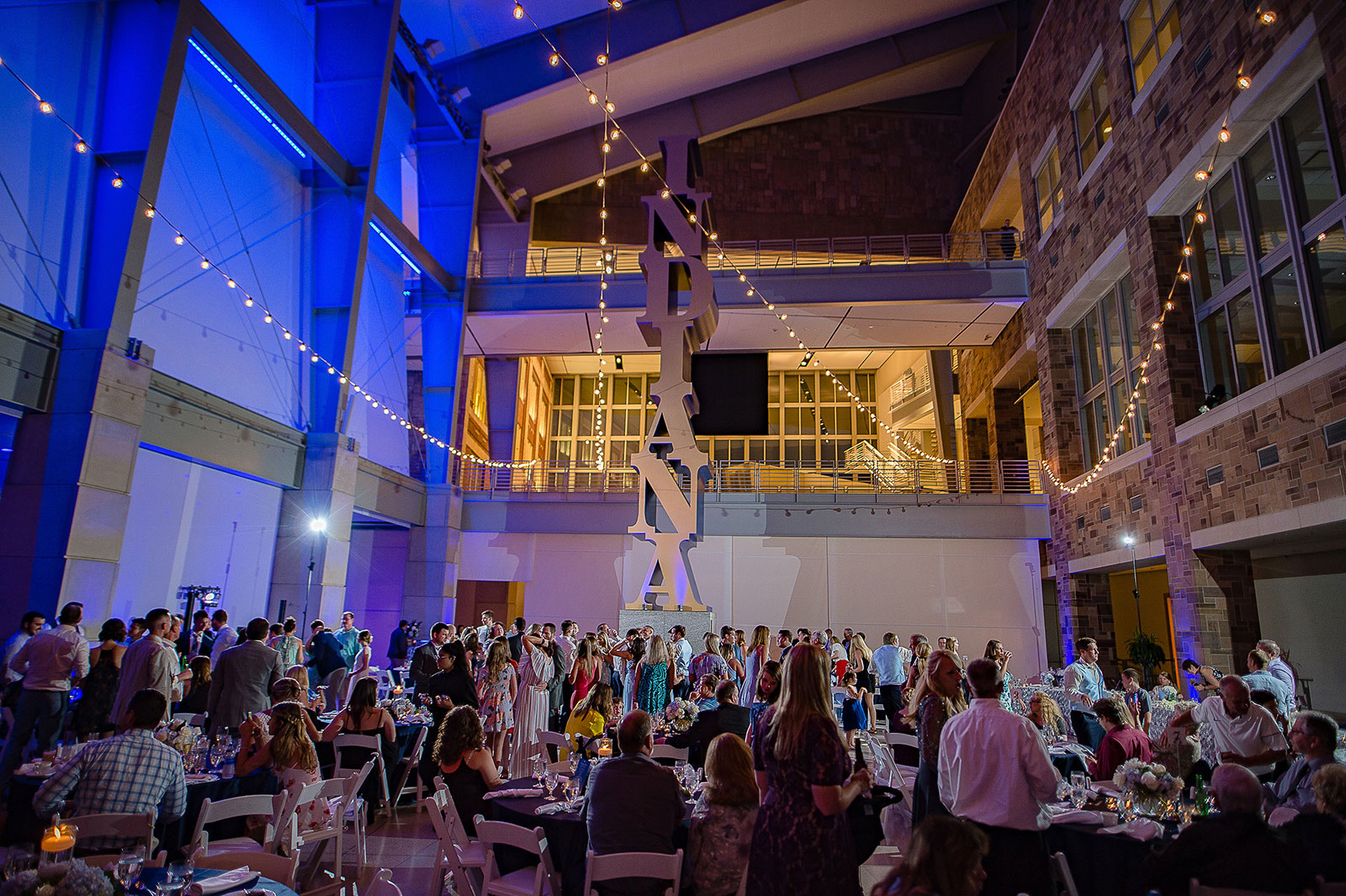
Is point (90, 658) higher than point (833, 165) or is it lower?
lower

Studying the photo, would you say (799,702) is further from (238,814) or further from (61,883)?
(238,814)

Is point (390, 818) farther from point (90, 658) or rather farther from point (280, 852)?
point (90, 658)

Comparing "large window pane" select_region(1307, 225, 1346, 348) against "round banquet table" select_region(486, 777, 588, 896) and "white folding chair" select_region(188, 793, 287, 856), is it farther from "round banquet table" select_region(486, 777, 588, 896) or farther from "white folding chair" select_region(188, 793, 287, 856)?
"white folding chair" select_region(188, 793, 287, 856)

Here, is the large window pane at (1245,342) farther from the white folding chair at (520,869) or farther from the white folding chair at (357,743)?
the white folding chair at (357,743)

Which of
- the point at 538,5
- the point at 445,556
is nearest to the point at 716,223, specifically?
the point at 538,5

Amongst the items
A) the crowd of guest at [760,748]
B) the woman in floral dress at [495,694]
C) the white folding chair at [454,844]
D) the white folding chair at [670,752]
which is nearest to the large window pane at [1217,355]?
the crowd of guest at [760,748]

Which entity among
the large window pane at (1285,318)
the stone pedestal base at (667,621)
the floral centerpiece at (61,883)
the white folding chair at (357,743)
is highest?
the large window pane at (1285,318)

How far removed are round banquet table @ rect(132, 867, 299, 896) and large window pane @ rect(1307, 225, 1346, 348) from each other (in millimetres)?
10114

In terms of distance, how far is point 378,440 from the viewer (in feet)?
56.0

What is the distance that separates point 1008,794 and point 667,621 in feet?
34.9

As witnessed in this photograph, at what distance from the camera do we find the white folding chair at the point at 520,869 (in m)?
3.59

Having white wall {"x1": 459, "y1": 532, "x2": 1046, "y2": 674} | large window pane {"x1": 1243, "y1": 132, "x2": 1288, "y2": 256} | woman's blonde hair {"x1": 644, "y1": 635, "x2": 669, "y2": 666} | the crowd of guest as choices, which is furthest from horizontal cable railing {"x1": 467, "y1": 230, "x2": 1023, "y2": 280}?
the crowd of guest

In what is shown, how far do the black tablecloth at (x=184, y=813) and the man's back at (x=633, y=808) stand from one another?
223cm

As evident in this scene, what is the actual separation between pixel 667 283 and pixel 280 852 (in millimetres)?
10756
